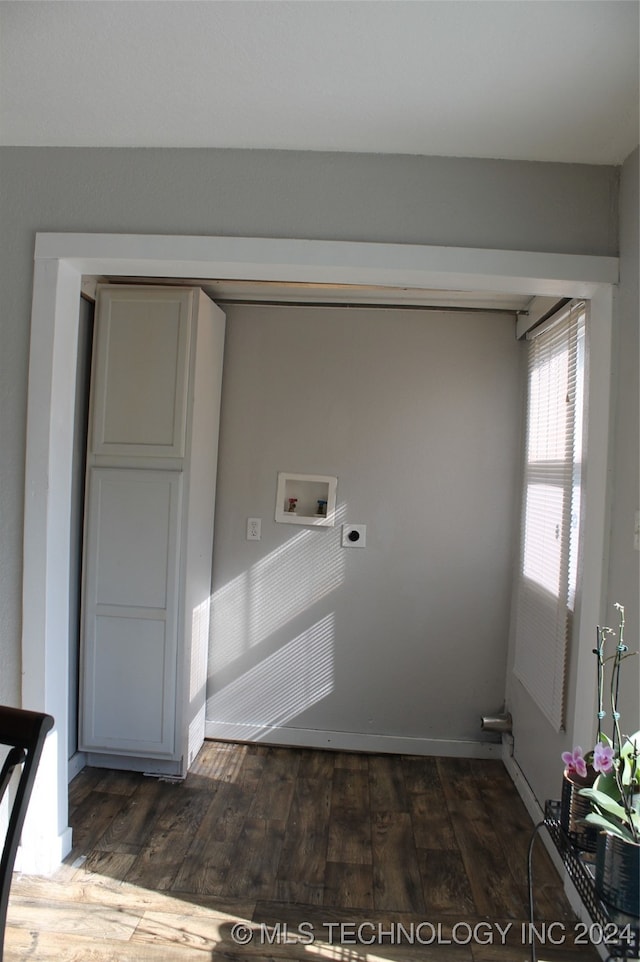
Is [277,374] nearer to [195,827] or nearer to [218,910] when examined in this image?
[195,827]

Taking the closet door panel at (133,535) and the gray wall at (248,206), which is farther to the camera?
the closet door panel at (133,535)

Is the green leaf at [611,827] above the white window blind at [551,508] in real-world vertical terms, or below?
below

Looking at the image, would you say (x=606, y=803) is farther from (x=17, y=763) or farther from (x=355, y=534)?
(x=355, y=534)

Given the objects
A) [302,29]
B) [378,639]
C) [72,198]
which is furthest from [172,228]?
[378,639]

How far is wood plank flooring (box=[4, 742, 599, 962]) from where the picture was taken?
2141 mm

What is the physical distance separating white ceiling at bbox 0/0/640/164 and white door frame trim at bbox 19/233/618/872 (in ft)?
1.08

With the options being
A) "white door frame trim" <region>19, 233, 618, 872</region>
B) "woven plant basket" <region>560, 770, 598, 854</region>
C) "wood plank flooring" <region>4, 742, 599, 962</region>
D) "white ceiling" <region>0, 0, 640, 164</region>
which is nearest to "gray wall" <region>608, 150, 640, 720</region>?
"white door frame trim" <region>19, 233, 618, 872</region>

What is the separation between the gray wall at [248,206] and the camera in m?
2.25

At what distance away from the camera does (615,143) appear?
2107mm

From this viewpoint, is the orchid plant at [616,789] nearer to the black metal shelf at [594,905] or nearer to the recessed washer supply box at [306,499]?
the black metal shelf at [594,905]

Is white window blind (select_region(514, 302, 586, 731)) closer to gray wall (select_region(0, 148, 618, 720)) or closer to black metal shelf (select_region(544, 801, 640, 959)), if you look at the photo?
gray wall (select_region(0, 148, 618, 720))

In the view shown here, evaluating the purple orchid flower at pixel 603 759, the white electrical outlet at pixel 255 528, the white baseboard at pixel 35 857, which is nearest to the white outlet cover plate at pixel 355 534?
the white electrical outlet at pixel 255 528

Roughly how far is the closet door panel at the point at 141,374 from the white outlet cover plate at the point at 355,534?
38.6 inches

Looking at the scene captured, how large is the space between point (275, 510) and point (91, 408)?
3.46ft
